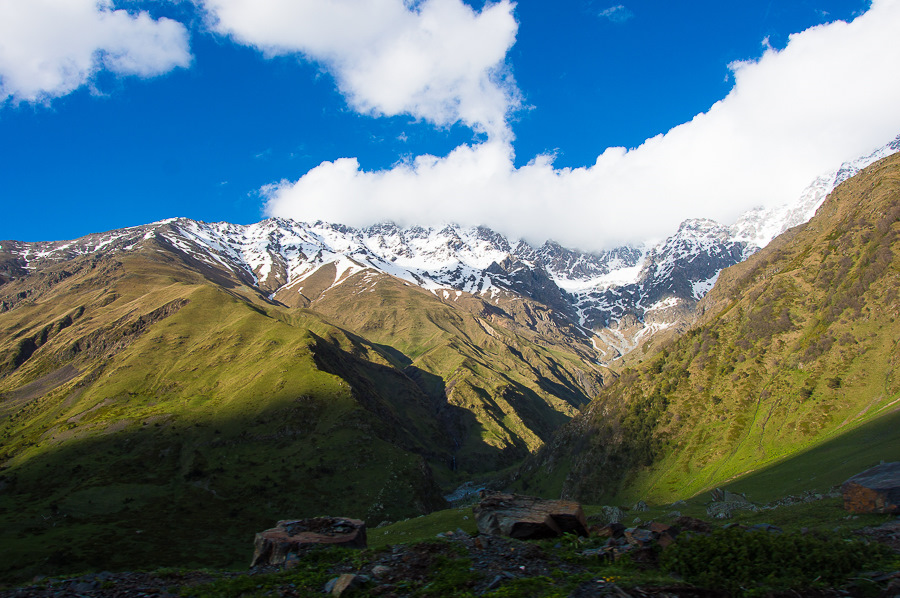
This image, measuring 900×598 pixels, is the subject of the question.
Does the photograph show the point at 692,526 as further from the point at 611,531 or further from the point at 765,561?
the point at 765,561

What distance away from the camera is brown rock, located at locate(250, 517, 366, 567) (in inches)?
1024

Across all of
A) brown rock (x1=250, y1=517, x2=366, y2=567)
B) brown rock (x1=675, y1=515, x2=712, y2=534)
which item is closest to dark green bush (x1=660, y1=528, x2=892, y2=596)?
brown rock (x1=675, y1=515, x2=712, y2=534)

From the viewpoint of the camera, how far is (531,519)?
25219 mm

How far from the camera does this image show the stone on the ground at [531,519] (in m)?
24.6

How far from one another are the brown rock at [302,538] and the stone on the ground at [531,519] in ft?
26.1

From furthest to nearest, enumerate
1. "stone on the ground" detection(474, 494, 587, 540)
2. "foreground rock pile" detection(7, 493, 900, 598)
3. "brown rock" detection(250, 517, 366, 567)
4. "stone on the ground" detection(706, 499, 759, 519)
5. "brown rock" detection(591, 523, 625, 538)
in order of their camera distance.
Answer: "stone on the ground" detection(706, 499, 759, 519) < "brown rock" detection(250, 517, 366, 567) < "stone on the ground" detection(474, 494, 587, 540) < "brown rock" detection(591, 523, 625, 538) < "foreground rock pile" detection(7, 493, 900, 598)

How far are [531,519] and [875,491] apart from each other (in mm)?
19959

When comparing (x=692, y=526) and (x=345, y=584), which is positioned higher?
(x=345, y=584)

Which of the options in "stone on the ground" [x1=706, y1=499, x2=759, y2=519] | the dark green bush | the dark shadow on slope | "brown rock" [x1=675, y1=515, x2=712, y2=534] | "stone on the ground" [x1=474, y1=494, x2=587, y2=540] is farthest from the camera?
Answer: the dark shadow on slope

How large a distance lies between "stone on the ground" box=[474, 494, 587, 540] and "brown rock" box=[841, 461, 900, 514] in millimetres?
16190

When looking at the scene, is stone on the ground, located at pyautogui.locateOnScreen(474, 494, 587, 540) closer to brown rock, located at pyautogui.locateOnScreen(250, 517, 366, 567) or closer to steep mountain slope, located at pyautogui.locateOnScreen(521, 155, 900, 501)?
brown rock, located at pyautogui.locateOnScreen(250, 517, 366, 567)

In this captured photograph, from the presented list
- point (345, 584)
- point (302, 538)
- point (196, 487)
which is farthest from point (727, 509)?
point (196, 487)

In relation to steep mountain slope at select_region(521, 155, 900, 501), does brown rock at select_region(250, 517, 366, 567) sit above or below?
above

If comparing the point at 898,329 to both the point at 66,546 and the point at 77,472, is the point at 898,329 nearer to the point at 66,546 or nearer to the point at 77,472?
the point at 66,546
